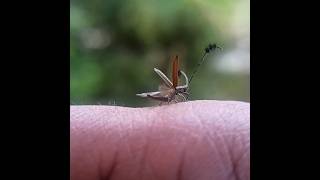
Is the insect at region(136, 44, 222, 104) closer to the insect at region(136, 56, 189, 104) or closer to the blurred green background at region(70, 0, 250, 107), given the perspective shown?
the insect at region(136, 56, 189, 104)

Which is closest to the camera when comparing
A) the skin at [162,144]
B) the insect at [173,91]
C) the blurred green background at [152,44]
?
the skin at [162,144]

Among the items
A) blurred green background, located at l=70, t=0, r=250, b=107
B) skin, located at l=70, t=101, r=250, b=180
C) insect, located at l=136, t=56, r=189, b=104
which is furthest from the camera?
blurred green background, located at l=70, t=0, r=250, b=107

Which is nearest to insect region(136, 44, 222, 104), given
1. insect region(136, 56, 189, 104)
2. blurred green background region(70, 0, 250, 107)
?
insect region(136, 56, 189, 104)

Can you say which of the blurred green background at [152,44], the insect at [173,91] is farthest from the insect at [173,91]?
the blurred green background at [152,44]

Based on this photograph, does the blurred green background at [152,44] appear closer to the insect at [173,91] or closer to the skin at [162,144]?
the insect at [173,91]
